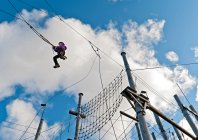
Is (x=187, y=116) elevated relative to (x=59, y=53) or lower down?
lower down

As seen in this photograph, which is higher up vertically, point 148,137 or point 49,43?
point 49,43

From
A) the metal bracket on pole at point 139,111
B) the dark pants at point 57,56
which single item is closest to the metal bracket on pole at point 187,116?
the metal bracket on pole at point 139,111

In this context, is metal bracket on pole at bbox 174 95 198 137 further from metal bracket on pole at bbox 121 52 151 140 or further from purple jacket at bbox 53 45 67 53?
purple jacket at bbox 53 45 67 53

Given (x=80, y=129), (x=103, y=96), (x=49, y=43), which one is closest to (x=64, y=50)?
(x=49, y=43)

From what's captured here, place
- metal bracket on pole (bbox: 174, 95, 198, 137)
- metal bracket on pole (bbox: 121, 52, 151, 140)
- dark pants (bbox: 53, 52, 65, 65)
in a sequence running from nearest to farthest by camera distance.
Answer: metal bracket on pole (bbox: 121, 52, 151, 140), dark pants (bbox: 53, 52, 65, 65), metal bracket on pole (bbox: 174, 95, 198, 137)

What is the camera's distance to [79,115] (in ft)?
50.9

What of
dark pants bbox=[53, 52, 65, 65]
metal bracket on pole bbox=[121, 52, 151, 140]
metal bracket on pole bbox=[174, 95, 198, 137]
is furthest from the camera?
metal bracket on pole bbox=[174, 95, 198, 137]

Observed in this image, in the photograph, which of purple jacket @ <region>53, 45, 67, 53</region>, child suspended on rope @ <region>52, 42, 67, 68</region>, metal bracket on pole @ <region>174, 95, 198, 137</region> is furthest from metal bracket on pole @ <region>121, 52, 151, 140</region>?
metal bracket on pole @ <region>174, 95, 198, 137</region>

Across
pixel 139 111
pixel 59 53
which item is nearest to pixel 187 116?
pixel 139 111

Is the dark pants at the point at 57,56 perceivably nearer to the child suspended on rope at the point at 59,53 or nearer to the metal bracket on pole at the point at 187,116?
the child suspended on rope at the point at 59,53

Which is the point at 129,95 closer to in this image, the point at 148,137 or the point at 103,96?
the point at 148,137

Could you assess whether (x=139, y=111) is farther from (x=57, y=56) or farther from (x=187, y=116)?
(x=187, y=116)

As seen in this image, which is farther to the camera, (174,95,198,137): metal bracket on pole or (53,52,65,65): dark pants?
(174,95,198,137): metal bracket on pole

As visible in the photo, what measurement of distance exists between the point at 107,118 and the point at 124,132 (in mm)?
3213
